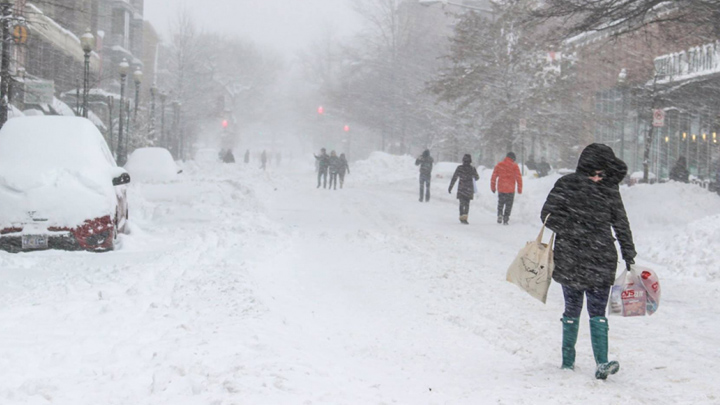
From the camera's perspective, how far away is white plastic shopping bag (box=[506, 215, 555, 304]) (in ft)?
17.9

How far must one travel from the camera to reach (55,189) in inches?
369

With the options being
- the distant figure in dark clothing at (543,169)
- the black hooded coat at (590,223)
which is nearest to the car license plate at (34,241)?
the black hooded coat at (590,223)

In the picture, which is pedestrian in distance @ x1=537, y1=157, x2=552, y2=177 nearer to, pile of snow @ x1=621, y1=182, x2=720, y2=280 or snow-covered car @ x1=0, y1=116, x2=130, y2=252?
pile of snow @ x1=621, y1=182, x2=720, y2=280

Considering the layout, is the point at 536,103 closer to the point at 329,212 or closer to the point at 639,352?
the point at 329,212

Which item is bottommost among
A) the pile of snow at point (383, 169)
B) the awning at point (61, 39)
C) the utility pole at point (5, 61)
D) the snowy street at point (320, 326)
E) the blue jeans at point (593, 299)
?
the snowy street at point (320, 326)

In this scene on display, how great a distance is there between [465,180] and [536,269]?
39.4ft

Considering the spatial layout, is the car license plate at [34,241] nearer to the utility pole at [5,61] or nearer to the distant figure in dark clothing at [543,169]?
the utility pole at [5,61]

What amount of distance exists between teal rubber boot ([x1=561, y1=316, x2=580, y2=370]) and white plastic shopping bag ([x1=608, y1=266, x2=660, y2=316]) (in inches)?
12.7

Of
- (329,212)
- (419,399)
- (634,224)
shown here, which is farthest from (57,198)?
(634,224)

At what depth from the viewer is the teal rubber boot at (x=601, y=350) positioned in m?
5.06

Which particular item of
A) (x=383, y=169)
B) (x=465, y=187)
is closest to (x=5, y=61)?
(x=465, y=187)

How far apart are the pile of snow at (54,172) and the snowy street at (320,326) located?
2.06ft

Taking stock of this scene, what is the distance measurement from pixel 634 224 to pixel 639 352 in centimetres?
1010

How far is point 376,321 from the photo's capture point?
702 cm
